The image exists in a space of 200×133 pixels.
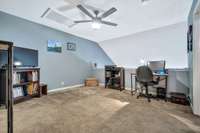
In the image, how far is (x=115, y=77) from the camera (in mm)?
4668

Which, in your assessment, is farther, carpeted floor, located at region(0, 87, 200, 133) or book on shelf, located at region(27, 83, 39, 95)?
book on shelf, located at region(27, 83, 39, 95)

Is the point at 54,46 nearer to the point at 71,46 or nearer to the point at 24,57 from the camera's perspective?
the point at 71,46

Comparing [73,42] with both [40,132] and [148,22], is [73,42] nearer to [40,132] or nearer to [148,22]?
[148,22]

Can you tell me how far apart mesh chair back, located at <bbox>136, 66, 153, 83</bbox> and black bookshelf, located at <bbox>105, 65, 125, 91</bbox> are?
115 cm

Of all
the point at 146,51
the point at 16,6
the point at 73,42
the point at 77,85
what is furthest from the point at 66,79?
the point at 146,51

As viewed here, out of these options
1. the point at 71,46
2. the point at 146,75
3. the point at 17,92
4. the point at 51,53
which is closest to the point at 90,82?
the point at 71,46

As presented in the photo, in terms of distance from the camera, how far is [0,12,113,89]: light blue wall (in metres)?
3.08

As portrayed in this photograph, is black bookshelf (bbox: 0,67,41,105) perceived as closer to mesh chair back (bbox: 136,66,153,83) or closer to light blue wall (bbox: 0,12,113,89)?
light blue wall (bbox: 0,12,113,89)

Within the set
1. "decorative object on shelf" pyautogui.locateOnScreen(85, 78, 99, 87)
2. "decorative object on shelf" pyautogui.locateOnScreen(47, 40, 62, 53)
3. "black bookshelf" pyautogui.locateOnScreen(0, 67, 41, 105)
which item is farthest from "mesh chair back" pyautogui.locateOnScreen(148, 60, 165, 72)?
"black bookshelf" pyautogui.locateOnScreen(0, 67, 41, 105)

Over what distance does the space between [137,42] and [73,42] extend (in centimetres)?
266

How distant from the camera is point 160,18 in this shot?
10.6 ft

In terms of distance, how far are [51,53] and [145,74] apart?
318 cm

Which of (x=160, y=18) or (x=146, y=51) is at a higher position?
(x=160, y=18)

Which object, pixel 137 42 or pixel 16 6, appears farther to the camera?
pixel 137 42
